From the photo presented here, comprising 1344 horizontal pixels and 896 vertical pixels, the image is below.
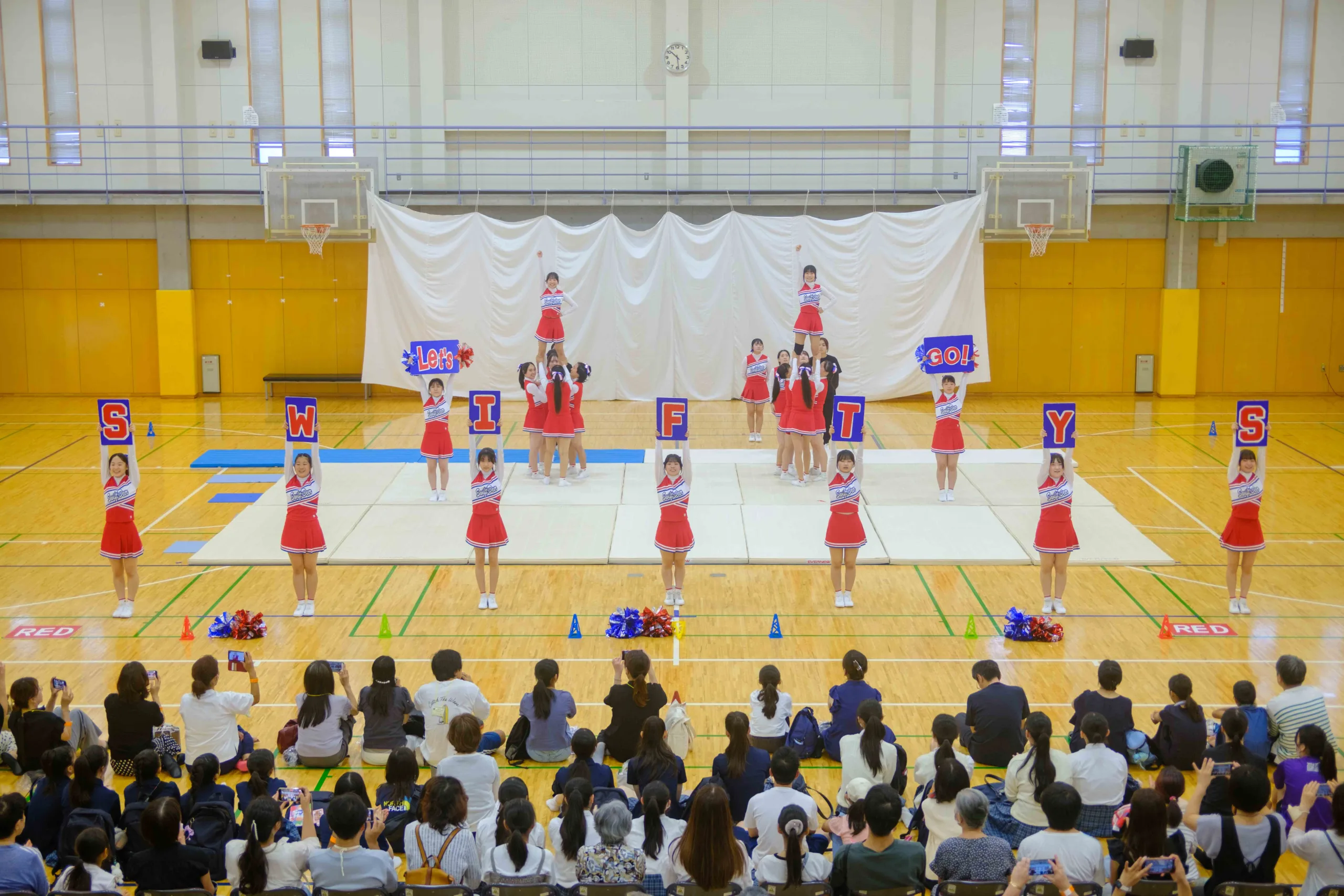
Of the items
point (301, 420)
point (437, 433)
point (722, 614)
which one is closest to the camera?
point (301, 420)

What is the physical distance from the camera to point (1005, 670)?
11.2 m

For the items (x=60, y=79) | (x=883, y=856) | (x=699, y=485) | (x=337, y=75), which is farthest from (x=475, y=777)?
(x=60, y=79)

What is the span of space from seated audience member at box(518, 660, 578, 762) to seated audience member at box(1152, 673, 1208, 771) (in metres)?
4.22

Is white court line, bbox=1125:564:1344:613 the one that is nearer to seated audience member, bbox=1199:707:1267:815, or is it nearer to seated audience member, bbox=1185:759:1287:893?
seated audience member, bbox=1199:707:1267:815

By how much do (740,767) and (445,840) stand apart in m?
1.89

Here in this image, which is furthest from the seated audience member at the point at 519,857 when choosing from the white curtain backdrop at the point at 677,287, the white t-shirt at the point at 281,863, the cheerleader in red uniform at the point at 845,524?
the white curtain backdrop at the point at 677,287

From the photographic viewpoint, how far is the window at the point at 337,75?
25.0m

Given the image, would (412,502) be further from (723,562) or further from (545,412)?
(723,562)

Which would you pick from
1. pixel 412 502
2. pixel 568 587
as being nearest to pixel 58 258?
pixel 412 502

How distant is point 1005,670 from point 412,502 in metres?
8.41

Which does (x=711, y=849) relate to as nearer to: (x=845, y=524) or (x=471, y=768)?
(x=471, y=768)

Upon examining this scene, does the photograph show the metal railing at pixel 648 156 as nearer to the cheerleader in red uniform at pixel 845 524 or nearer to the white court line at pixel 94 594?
the white court line at pixel 94 594

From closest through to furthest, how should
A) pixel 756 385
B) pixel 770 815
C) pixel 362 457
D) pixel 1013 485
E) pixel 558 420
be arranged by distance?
pixel 770 815, pixel 558 420, pixel 1013 485, pixel 362 457, pixel 756 385

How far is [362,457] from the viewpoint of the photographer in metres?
19.4
